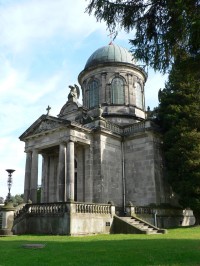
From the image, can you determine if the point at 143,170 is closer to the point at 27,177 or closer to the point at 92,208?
the point at 92,208

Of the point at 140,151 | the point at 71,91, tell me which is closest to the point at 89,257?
the point at 140,151

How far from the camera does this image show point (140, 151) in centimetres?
2630

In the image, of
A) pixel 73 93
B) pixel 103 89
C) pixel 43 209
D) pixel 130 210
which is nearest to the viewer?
pixel 43 209

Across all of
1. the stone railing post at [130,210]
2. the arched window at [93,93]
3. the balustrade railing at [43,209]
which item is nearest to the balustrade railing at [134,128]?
the arched window at [93,93]

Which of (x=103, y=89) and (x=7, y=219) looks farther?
(x=103, y=89)

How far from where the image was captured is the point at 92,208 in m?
19.8

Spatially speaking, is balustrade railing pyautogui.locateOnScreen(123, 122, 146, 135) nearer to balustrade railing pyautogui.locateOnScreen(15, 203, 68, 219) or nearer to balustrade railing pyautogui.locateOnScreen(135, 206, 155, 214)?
balustrade railing pyautogui.locateOnScreen(135, 206, 155, 214)

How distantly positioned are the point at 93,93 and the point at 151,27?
70.8 feet

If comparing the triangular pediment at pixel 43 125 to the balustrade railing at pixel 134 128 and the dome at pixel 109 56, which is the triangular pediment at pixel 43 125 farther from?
the dome at pixel 109 56

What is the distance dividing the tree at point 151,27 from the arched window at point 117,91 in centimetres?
2016

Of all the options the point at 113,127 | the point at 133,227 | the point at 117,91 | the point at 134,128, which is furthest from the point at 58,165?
the point at 117,91

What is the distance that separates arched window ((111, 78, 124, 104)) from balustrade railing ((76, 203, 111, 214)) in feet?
43.4

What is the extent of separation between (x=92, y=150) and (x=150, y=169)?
16.0 feet

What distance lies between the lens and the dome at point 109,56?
32250mm
